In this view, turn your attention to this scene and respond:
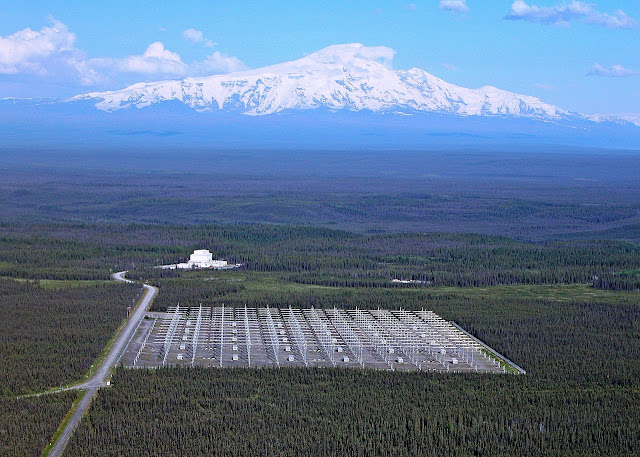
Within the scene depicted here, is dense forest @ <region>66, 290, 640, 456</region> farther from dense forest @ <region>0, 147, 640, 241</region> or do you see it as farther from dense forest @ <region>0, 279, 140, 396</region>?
dense forest @ <region>0, 147, 640, 241</region>

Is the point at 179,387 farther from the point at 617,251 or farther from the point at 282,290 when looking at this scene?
the point at 617,251

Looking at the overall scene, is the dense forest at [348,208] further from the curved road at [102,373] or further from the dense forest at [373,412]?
the dense forest at [373,412]

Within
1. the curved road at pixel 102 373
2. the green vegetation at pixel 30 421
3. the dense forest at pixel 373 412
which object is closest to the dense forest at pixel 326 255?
the curved road at pixel 102 373

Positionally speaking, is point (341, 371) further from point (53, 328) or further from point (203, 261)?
point (203, 261)

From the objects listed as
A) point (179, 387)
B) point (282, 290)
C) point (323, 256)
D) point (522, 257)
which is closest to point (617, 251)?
point (522, 257)

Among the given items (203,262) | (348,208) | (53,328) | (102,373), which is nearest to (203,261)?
(203,262)

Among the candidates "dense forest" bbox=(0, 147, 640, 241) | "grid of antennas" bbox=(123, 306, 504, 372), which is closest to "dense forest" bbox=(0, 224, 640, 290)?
"dense forest" bbox=(0, 147, 640, 241)

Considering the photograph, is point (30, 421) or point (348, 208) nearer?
point (30, 421)

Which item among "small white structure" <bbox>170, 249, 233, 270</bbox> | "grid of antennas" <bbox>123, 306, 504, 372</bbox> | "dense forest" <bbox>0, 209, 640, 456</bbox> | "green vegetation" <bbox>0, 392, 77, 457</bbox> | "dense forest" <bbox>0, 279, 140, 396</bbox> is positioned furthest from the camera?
"small white structure" <bbox>170, 249, 233, 270</bbox>
